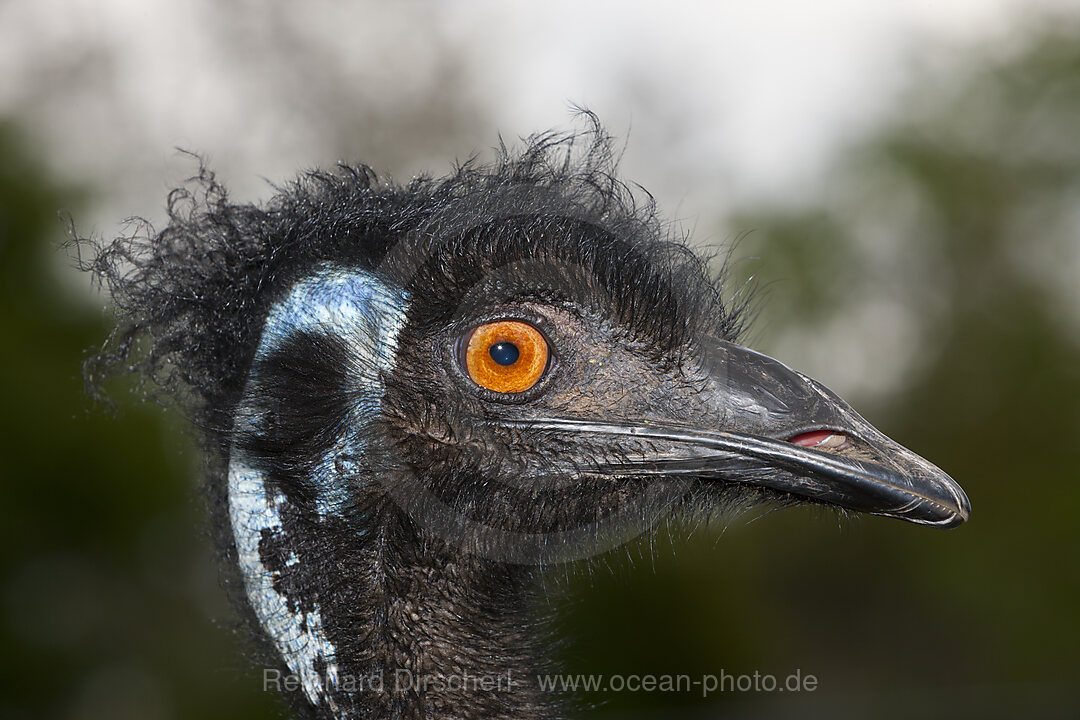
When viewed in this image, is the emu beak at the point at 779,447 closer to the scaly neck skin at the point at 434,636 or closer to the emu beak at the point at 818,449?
the emu beak at the point at 818,449

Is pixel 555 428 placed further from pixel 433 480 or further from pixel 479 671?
pixel 479 671

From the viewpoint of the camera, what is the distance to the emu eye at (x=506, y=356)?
87.1 inches

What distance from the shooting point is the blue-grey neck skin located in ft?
7.23

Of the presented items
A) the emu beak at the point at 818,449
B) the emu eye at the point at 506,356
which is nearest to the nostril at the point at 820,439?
the emu beak at the point at 818,449

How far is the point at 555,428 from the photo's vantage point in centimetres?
225

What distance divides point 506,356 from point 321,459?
0.47 m

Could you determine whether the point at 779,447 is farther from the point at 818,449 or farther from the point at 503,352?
the point at 503,352

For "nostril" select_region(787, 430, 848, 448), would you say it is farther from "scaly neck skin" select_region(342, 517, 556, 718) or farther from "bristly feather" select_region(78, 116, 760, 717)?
"scaly neck skin" select_region(342, 517, 556, 718)

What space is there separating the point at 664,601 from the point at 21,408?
5.70 m

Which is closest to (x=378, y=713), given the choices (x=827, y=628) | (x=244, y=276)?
(x=244, y=276)

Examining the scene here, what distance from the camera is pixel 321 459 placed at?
2225 mm

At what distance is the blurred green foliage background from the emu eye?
2.12 feet

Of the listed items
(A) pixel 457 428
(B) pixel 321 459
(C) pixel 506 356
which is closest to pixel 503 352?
(C) pixel 506 356

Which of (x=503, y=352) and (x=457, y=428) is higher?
(x=503, y=352)
